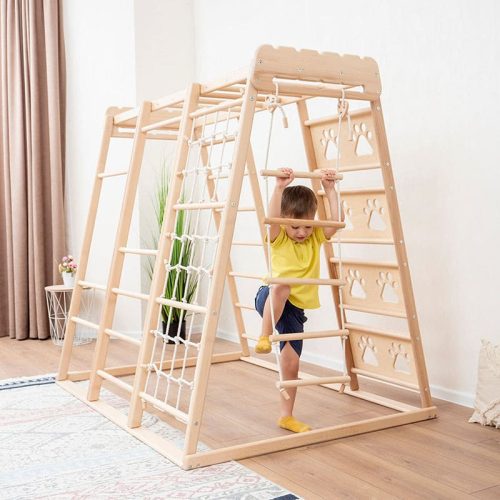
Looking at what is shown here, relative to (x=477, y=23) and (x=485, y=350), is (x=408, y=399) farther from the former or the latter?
(x=477, y=23)

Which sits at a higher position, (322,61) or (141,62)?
(141,62)

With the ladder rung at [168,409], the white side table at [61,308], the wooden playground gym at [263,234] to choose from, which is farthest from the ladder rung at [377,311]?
the white side table at [61,308]

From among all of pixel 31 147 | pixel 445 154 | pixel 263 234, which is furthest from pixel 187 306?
pixel 31 147

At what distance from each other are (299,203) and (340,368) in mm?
1369

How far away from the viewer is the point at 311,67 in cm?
277

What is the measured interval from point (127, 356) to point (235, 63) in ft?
6.77

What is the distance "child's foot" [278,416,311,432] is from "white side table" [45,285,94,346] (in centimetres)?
253

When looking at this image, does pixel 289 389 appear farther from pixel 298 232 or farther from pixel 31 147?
pixel 31 147

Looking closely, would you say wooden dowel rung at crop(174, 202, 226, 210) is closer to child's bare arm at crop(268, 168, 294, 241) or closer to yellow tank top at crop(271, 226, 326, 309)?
child's bare arm at crop(268, 168, 294, 241)

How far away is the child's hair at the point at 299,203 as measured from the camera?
118 inches

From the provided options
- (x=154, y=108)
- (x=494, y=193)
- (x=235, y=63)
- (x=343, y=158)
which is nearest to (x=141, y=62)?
(x=235, y=63)

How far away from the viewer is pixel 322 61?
9.18 ft

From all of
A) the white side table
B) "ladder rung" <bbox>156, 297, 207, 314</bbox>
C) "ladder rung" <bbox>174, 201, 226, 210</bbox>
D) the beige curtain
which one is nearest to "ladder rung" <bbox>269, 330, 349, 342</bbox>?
"ladder rung" <bbox>156, 297, 207, 314</bbox>

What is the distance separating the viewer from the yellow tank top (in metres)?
2.99
